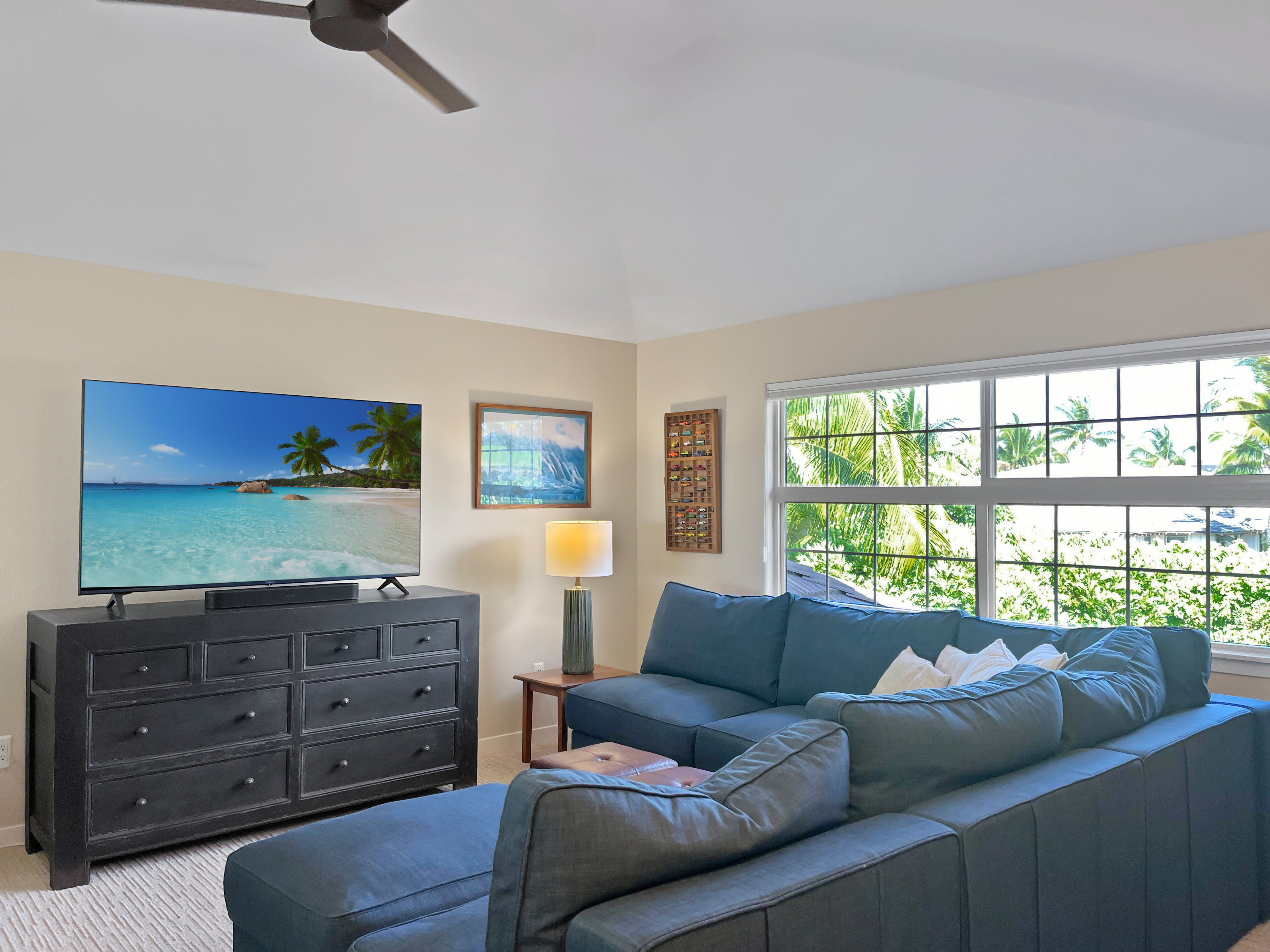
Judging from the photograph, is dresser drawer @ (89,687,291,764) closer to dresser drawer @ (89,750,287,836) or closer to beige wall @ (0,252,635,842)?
dresser drawer @ (89,750,287,836)

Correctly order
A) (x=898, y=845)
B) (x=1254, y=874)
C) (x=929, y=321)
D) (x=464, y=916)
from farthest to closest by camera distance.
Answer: (x=929, y=321)
(x=1254, y=874)
(x=464, y=916)
(x=898, y=845)

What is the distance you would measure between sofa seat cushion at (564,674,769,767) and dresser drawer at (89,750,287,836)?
50.2 inches

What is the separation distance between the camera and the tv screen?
3449 mm

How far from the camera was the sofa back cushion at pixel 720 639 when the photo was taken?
395cm

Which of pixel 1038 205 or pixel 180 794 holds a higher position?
pixel 1038 205

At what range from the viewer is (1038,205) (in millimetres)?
3320

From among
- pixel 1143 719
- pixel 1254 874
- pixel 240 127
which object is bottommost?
pixel 1254 874

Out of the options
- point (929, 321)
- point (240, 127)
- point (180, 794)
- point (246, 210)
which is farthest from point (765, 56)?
point (180, 794)

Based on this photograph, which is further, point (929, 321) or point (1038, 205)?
point (929, 321)

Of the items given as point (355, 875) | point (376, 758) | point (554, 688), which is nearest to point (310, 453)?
point (376, 758)

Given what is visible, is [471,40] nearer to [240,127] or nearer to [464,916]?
[240,127]

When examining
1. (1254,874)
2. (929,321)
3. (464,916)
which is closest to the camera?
(464,916)

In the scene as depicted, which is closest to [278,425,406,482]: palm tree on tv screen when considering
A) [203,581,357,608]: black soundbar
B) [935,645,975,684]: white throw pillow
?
[203,581,357,608]: black soundbar

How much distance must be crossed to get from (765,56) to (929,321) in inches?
60.2
